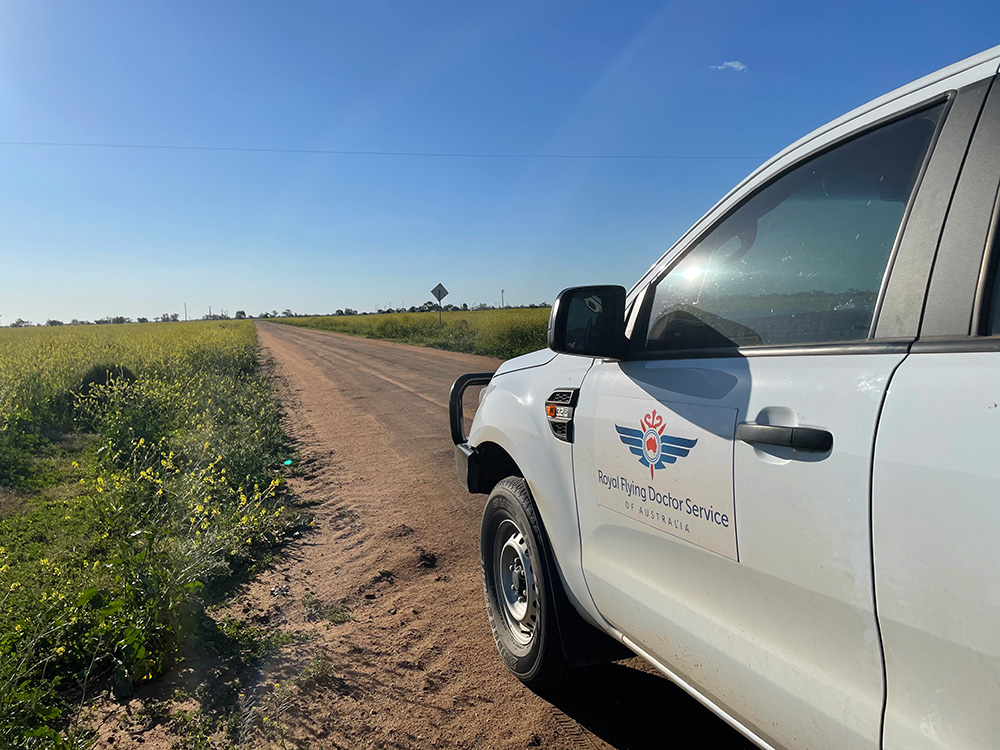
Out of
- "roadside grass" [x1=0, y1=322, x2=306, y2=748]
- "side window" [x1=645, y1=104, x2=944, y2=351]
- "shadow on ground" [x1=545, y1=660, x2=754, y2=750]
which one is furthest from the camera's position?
"roadside grass" [x1=0, y1=322, x2=306, y2=748]

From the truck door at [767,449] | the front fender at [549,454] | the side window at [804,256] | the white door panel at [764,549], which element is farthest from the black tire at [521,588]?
the side window at [804,256]

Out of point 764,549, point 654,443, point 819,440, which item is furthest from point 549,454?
point 819,440

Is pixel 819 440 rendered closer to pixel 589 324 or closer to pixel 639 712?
pixel 589 324

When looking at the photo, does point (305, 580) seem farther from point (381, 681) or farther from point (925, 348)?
point (925, 348)

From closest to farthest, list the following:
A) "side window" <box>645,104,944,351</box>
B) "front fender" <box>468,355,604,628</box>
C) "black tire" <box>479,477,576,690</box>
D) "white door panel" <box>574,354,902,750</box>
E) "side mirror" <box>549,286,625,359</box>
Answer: "white door panel" <box>574,354,902,750</box>
"side window" <box>645,104,944,351</box>
"side mirror" <box>549,286,625,359</box>
"front fender" <box>468,355,604,628</box>
"black tire" <box>479,477,576,690</box>

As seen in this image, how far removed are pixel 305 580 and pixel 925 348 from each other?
392cm

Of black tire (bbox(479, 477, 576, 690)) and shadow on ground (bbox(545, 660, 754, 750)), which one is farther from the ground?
black tire (bbox(479, 477, 576, 690))

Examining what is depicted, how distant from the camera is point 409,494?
596 centimetres

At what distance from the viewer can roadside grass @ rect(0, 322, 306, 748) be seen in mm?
2994

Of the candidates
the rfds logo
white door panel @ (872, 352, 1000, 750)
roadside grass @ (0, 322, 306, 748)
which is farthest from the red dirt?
white door panel @ (872, 352, 1000, 750)

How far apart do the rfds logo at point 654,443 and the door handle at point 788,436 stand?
190 mm

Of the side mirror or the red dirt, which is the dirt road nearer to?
the red dirt

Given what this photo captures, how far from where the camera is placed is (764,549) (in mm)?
1479

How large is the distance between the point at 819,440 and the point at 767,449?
0.46 feet
